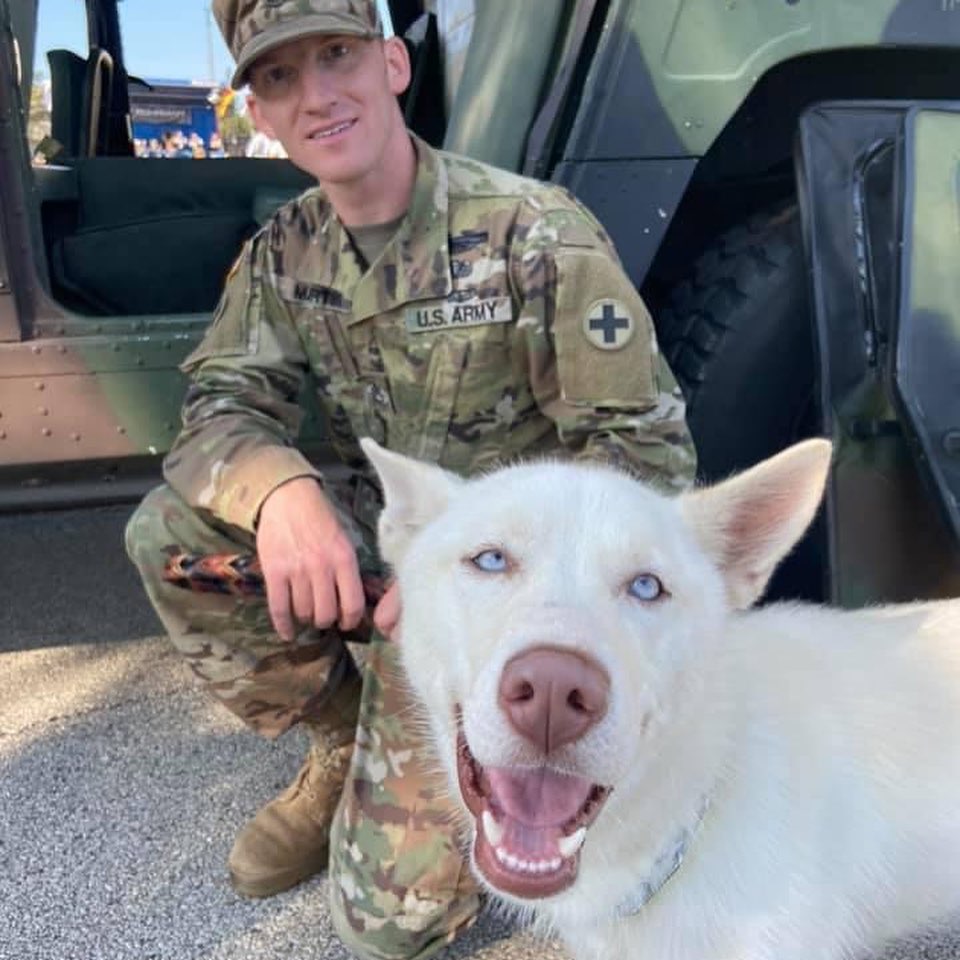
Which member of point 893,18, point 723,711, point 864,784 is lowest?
point 864,784

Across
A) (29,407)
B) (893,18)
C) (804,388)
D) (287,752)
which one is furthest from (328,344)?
(893,18)

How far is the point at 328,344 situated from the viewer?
8.87 ft

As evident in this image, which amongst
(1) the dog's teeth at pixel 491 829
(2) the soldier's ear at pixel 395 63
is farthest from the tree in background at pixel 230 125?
(1) the dog's teeth at pixel 491 829

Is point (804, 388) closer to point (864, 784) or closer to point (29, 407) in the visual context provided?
point (864, 784)

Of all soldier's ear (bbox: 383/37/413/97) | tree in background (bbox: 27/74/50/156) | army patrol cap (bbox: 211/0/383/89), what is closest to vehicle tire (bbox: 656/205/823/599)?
soldier's ear (bbox: 383/37/413/97)

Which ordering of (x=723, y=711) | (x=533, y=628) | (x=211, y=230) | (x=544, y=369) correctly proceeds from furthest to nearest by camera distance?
(x=211, y=230), (x=544, y=369), (x=723, y=711), (x=533, y=628)

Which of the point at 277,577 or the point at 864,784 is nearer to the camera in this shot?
the point at 864,784

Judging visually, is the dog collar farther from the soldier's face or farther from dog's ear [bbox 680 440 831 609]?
the soldier's face

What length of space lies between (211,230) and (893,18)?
2.22 metres

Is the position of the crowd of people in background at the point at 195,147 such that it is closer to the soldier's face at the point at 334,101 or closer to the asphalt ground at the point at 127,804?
the asphalt ground at the point at 127,804

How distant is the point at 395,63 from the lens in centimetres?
267

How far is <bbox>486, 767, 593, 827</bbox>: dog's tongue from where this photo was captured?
69.1 inches

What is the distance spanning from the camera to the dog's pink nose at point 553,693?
151 cm

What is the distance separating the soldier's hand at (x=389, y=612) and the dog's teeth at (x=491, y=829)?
1.58 ft
